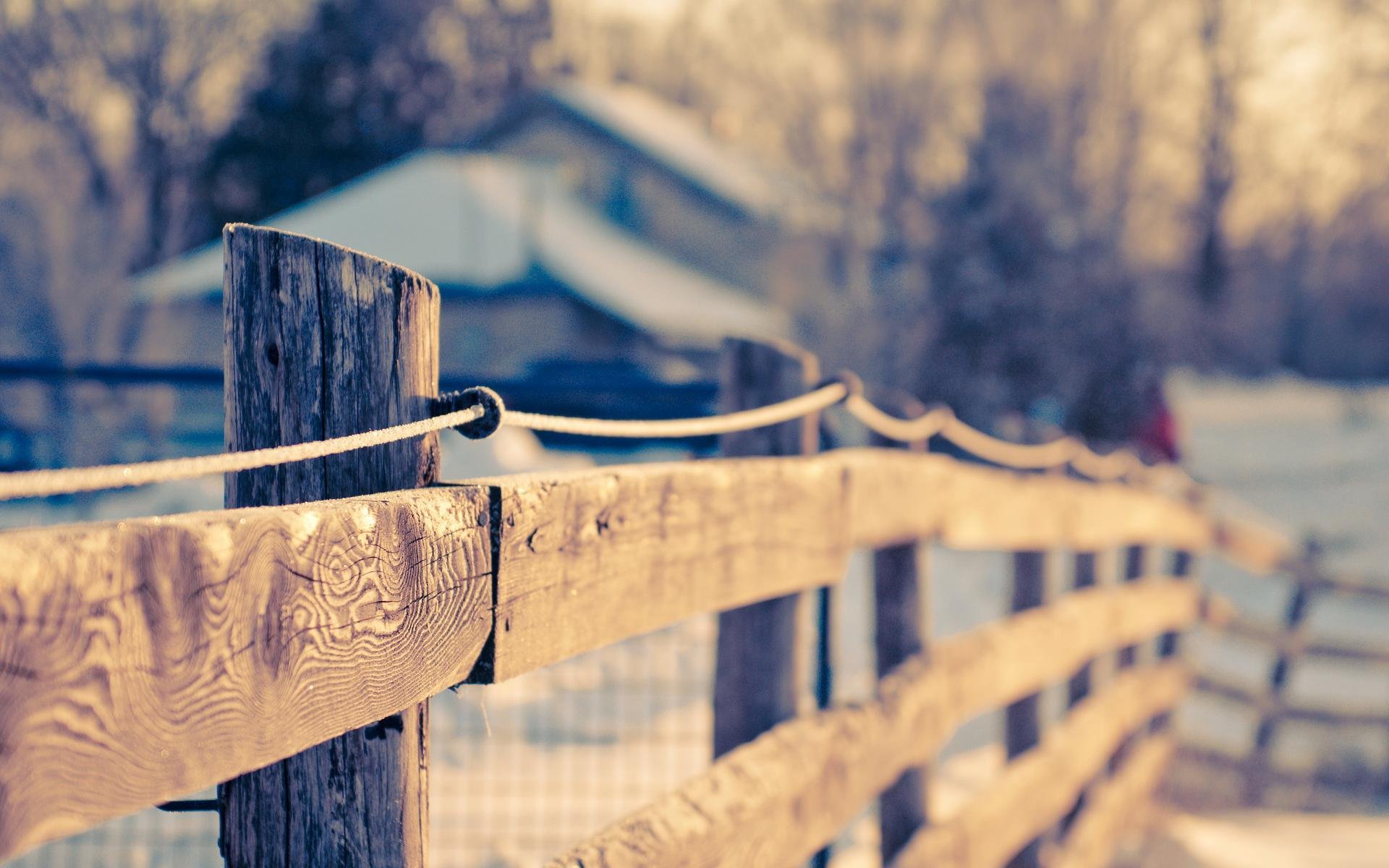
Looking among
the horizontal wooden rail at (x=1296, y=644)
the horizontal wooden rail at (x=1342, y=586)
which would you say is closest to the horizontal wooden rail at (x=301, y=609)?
the horizontal wooden rail at (x=1296, y=644)

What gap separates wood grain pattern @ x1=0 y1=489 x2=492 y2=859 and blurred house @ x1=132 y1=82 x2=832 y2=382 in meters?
13.9

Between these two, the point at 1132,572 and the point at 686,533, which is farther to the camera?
the point at 1132,572

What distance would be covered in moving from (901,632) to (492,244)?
18878mm

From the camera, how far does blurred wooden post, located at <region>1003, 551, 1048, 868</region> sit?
4648 millimetres

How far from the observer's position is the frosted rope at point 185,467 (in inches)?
38.1

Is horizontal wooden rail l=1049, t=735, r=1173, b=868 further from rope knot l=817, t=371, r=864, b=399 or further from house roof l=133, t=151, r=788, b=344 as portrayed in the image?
house roof l=133, t=151, r=788, b=344

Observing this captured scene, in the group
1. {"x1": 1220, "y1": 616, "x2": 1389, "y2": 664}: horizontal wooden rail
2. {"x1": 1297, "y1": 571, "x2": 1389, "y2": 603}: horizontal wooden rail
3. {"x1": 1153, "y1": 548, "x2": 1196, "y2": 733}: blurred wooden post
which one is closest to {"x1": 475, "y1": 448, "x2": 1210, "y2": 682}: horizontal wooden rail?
{"x1": 1153, "y1": 548, "x2": 1196, "y2": 733}: blurred wooden post

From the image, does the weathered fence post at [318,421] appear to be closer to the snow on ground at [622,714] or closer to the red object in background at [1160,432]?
the snow on ground at [622,714]

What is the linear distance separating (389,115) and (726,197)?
1175cm

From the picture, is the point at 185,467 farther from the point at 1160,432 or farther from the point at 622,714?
the point at 1160,432

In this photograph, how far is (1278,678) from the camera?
8.34m

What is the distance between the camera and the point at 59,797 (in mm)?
977

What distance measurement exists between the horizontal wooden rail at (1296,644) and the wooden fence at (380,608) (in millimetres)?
5289

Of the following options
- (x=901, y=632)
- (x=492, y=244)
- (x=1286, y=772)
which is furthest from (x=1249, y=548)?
(x=492, y=244)
